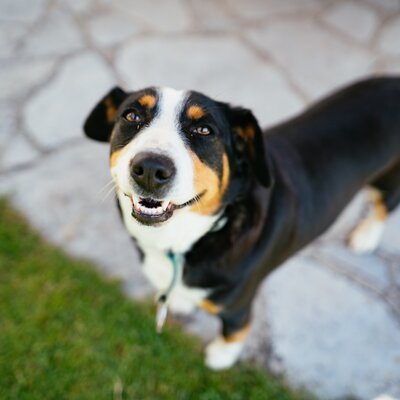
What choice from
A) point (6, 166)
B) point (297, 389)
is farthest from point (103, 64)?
point (297, 389)

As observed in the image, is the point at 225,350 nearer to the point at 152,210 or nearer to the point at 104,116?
the point at 152,210

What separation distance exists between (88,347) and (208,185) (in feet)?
4.24

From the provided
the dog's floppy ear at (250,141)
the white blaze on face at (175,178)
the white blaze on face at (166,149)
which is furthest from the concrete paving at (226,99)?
the dog's floppy ear at (250,141)

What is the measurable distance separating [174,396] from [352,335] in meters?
1.05

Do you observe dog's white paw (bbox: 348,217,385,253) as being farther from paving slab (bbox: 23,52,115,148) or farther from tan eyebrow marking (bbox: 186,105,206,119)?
paving slab (bbox: 23,52,115,148)

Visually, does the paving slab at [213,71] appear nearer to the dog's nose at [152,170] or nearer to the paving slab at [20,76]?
the paving slab at [20,76]

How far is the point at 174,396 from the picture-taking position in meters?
2.36

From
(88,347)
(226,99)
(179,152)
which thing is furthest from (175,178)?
(226,99)

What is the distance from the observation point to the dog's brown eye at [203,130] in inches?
66.8

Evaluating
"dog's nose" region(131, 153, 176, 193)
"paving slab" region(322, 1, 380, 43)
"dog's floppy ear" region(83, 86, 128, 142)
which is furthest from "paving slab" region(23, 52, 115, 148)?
"paving slab" region(322, 1, 380, 43)

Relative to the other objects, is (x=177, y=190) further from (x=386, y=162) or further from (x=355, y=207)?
(x=355, y=207)

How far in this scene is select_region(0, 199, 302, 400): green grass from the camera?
7.73ft

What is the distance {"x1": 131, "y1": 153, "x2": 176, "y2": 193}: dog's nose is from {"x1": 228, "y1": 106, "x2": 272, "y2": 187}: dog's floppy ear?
0.41 m

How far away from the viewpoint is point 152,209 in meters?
1.67
